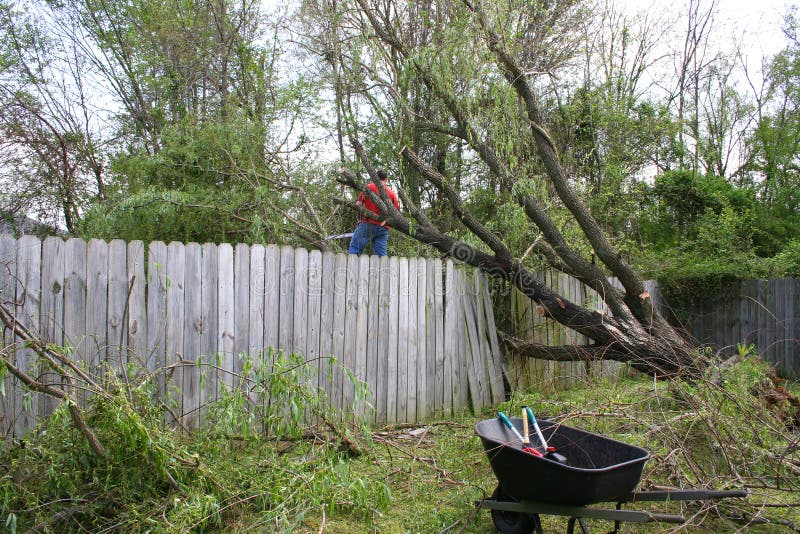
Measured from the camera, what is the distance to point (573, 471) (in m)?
2.43

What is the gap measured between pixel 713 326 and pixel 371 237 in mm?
6224

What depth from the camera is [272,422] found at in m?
3.39

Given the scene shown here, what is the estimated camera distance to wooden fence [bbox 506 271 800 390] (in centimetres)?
659

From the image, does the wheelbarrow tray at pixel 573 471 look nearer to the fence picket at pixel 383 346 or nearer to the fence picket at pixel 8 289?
the fence picket at pixel 383 346

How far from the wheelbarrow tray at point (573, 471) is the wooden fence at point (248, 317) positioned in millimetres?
1692

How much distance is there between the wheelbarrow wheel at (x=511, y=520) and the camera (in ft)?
9.60

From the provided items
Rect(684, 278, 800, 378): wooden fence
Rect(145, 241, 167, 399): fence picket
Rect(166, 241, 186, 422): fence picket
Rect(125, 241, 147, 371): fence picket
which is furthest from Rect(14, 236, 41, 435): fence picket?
Rect(684, 278, 800, 378): wooden fence

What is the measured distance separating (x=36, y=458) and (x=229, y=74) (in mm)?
7845

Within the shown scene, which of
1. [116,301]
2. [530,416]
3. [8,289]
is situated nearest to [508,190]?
[530,416]

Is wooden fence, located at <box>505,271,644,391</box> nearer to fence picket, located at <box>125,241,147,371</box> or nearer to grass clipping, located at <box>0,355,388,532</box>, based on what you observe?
grass clipping, located at <box>0,355,388,532</box>

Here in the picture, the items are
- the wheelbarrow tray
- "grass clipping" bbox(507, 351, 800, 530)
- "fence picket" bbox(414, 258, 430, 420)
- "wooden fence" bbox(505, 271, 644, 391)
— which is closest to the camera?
the wheelbarrow tray

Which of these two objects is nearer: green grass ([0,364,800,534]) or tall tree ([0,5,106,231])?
green grass ([0,364,800,534])

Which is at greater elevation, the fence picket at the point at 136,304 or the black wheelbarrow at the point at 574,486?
the fence picket at the point at 136,304

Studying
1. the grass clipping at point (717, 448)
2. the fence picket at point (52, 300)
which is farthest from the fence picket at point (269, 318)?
the grass clipping at point (717, 448)
